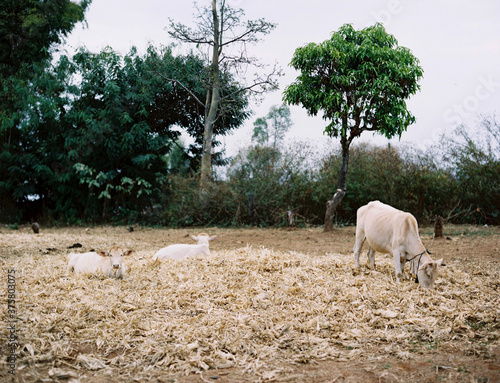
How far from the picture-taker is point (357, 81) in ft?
37.7

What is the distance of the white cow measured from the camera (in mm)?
4934

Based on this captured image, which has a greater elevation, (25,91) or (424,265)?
(25,91)

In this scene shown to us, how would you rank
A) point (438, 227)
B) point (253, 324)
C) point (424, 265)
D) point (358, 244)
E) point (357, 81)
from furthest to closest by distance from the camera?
1. point (357, 81)
2. point (438, 227)
3. point (358, 244)
4. point (424, 265)
5. point (253, 324)

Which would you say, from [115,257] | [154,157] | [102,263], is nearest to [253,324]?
[115,257]

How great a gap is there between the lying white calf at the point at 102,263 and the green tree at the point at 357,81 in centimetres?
763

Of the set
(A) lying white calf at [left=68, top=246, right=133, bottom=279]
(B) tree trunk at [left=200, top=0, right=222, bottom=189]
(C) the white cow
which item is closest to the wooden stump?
(C) the white cow

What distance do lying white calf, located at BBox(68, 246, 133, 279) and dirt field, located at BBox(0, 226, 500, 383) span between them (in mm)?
170

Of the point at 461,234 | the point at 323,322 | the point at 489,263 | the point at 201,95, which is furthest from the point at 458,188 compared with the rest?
the point at 323,322

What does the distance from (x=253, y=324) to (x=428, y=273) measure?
2425mm

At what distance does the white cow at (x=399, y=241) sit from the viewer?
4934 millimetres

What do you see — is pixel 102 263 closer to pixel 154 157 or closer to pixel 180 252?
pixel 180 252

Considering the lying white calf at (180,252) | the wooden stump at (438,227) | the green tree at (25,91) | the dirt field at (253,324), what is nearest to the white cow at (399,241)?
the dirt field at (253,324)

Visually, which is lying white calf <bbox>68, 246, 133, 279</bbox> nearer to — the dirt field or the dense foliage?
the dirt field

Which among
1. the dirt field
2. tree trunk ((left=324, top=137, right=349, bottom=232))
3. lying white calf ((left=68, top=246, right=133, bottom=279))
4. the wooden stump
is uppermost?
tree trunk ((left=324, top=137, right=349, bottom=232))
